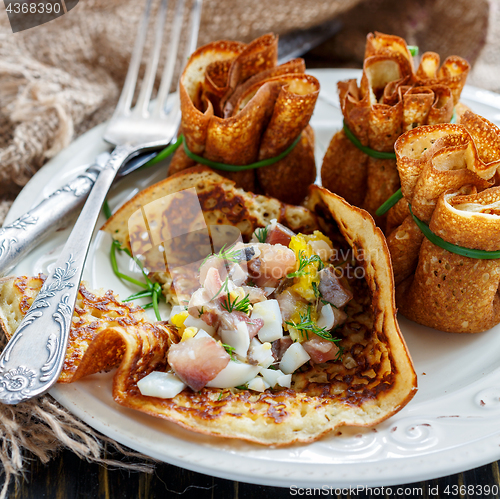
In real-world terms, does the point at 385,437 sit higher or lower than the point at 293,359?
lower

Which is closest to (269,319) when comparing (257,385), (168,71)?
(257,385)

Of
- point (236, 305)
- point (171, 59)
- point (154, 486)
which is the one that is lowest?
point (154, 486)

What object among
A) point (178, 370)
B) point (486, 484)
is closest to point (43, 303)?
point (178, 370)

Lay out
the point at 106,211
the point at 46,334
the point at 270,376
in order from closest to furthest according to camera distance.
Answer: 1. the point at 46,334
2. the point at 270,376
3. the point at 106,211

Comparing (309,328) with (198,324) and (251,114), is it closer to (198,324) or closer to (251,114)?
(198,324)

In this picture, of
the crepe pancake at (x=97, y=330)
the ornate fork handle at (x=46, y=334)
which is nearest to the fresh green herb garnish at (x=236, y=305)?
the crepe pancake at (x=97, y=330)

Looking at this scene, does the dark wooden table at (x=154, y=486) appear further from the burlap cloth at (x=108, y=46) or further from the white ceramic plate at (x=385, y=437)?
the burlap cloth at (x=108, y=46)
